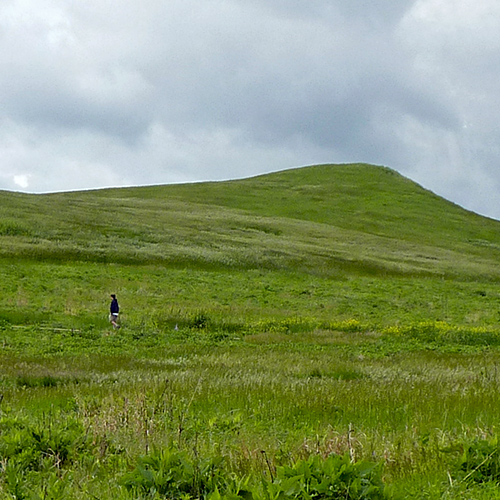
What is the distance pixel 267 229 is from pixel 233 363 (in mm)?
66844

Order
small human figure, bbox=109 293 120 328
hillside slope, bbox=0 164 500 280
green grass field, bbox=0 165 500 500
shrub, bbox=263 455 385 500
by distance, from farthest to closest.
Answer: hillside slope, bbox=0 164 500 280 → small human figure, bbox=109 293 120 328 → green grass field, bbox=0 165 500 500 → shrub, bbox=263 455 385 500

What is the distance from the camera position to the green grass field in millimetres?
5441

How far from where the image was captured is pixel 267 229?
8344cm

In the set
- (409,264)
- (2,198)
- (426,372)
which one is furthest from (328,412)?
(2,198)

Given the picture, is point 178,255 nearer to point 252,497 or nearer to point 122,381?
point 122,381

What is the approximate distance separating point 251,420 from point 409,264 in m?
63.1

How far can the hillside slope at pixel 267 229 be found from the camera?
55.9 metres

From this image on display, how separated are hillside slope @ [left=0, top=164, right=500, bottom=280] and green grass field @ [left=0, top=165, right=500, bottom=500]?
0.55 m

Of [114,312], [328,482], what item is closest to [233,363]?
[328,482]

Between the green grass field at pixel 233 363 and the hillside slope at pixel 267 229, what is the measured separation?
55cm

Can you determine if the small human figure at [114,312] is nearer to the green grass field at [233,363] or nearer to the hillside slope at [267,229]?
the green grass field at [233,363]

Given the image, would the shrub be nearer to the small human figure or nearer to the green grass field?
the green grass field

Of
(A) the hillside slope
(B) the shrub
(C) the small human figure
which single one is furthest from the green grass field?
(C) the small human figure

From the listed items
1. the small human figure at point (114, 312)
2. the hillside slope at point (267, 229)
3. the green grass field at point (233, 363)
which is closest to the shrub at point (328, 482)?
the green grass field at point (233, 363)
